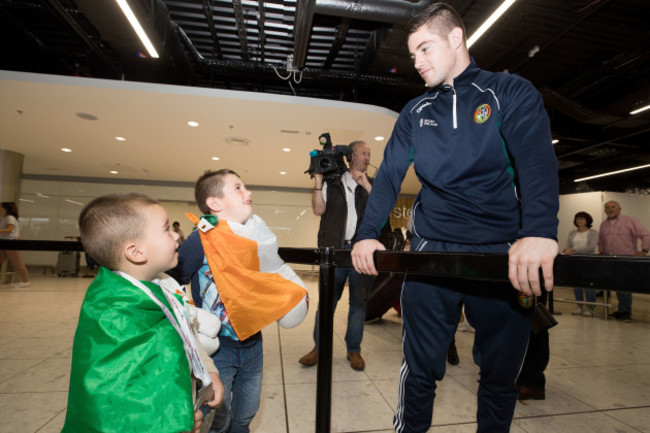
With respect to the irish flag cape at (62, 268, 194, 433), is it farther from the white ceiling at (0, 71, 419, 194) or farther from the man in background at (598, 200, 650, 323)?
the man in background at (598, 200, 650, 323)

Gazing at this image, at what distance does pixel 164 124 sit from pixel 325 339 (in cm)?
607

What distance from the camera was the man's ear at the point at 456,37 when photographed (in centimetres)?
106

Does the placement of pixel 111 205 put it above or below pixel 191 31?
below

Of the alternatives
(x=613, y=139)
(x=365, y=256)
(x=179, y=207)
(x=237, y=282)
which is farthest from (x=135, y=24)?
(x=613, y=139)

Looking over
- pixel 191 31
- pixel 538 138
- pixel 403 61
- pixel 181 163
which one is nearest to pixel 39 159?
pixel 181 163

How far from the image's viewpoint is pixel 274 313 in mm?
1025

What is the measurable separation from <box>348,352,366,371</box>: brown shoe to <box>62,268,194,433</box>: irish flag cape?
1.81 meters

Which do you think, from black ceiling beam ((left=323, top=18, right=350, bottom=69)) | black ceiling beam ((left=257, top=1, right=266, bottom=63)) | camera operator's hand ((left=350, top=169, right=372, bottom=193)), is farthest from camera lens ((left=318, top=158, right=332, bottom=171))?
black ceiling beam ((left=323, top=18, right=350, bottom=69))

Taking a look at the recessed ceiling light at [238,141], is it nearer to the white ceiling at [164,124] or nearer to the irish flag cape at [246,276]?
the white ceiling at [164,124]

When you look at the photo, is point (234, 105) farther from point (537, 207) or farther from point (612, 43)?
point (612, 43)

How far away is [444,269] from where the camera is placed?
25.7 inches

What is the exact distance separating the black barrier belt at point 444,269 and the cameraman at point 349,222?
1.20m

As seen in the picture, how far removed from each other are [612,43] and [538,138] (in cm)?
585

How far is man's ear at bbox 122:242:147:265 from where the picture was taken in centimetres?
74
